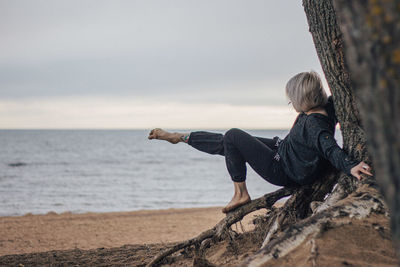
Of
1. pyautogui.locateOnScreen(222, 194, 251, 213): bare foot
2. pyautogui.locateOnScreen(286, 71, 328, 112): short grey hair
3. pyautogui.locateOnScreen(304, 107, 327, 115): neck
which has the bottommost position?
pyautogui.locateOnScreen(222, 194, 251, 213): bare foot

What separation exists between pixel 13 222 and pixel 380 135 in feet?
36.4

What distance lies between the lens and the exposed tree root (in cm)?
264

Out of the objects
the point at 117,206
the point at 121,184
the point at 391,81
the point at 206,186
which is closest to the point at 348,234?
the point at 391,81

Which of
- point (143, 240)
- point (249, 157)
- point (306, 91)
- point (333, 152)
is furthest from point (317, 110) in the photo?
point (143, 240)

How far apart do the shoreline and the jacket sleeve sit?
508 cm

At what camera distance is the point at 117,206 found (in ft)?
47.6

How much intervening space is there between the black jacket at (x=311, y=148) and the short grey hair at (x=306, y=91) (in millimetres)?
121

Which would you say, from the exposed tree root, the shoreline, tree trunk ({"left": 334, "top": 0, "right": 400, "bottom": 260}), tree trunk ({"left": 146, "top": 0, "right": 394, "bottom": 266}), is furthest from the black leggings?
the shoreline

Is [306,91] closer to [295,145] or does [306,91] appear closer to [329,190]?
[295,145]

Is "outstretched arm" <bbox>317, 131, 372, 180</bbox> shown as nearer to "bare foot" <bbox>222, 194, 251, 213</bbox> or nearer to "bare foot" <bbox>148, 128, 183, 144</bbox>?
"bare foot" <bbox>222, 194, 251, 213</bbox>

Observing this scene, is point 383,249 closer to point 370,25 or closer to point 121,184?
point 370,25

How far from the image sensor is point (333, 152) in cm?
329

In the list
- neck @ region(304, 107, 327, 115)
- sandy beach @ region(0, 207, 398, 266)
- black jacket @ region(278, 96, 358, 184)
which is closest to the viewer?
sandy beach @ region(0, 207, 398, 266)

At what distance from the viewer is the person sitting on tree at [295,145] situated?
3645 mm
